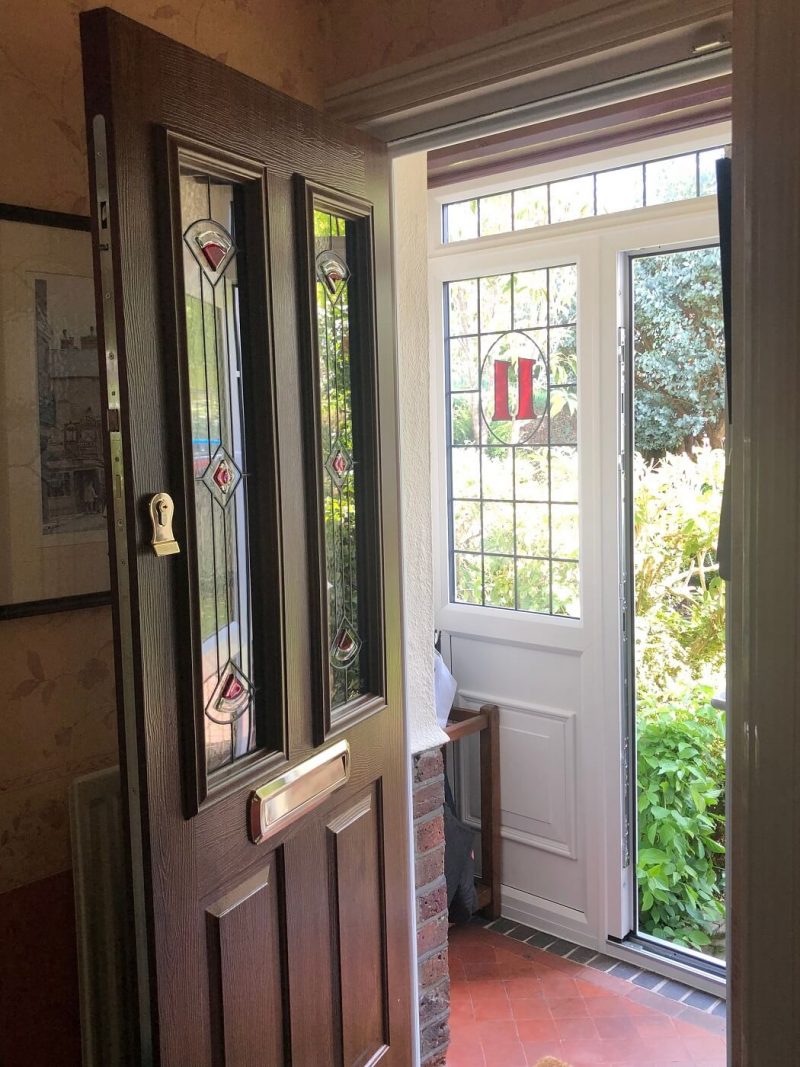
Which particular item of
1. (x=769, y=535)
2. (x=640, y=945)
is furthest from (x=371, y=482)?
(x=640, y=945)

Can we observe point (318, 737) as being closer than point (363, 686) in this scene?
Yes

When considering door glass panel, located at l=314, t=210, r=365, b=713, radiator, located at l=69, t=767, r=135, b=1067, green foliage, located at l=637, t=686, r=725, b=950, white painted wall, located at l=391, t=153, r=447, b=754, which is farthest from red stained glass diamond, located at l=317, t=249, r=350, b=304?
green foliage, located at l=637, t=686, r=725, b=950

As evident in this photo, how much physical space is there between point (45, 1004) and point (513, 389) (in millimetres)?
2421

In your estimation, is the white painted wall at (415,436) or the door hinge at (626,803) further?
the door hinge at (626,803)

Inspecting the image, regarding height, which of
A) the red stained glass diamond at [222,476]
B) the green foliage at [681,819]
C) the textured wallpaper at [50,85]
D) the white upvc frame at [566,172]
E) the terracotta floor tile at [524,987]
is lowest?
the terracotta floor tile at [524,987]

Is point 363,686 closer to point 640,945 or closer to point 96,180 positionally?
point 96,180

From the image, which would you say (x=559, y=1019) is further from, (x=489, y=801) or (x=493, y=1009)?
(x=489, y=801)

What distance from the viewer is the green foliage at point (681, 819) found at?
10.5 feet

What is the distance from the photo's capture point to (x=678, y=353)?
3.43 metres

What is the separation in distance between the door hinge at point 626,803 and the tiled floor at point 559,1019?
40 centimetres

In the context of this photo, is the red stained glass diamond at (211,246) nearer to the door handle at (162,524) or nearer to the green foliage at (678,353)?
the door handle at (162,524)

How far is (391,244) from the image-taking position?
1861 millimetres

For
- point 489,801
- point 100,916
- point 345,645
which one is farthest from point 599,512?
point 100,916

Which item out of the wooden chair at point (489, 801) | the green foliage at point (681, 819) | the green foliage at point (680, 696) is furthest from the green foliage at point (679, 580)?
the wooden chair at point (489, 801)
